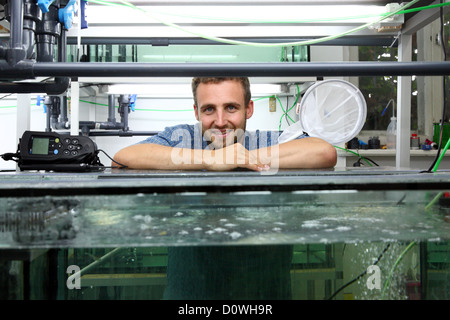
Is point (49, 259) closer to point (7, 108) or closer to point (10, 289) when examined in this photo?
point (10, 289)

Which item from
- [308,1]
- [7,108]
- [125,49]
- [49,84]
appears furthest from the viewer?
[7,108]

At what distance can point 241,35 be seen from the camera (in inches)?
57.9

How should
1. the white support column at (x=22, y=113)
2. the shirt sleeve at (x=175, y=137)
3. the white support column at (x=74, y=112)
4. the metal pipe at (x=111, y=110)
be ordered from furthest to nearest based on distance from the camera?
the metal pipe at (x=111, y=110) < the white support column at (x=74, y=112) < the white support column at (x=22, y=113) < the shirt sleeve at (x=175, y=137)

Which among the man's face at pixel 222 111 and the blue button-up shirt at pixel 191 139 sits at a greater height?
the man's face at pixel 222 111

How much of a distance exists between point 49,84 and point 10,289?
685mm

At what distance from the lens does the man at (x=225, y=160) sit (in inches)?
18.3

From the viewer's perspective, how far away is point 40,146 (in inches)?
43.1

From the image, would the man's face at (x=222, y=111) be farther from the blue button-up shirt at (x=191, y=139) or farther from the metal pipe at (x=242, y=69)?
the metal pipe at (x=242, y=69)

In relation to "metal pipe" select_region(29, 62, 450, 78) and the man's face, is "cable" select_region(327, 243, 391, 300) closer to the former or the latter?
"metal pipe" select_region(29, 62, 450, 78)

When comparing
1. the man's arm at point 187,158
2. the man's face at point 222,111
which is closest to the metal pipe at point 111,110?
the man's face at point 222,111

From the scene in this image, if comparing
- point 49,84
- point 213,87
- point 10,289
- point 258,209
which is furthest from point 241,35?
point 10,289

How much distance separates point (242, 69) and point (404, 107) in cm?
103

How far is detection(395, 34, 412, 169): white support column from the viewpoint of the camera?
1462 millimetres

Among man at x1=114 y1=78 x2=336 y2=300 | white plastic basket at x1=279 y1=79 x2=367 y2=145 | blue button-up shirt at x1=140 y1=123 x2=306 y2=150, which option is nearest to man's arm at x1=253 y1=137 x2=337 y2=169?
man at x1=114 y1=78 x2=336 y2=300
